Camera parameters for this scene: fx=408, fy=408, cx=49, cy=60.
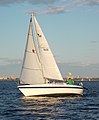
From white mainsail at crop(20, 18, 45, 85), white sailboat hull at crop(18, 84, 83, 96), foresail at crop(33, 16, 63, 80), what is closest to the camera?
white sailboat hull at crop(18, 84, 83, 96)

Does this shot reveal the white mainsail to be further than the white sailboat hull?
Yes

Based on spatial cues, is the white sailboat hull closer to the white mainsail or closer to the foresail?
the white mainsail

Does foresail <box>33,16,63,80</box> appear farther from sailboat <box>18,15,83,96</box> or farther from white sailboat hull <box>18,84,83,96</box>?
white sailboat hull <box>18,84,83,96</box>

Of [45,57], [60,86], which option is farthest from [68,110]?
[45,57]

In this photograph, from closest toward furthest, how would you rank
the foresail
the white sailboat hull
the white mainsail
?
the white sailboat hull
the white mainsail
the foresail

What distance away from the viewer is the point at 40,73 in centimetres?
5788

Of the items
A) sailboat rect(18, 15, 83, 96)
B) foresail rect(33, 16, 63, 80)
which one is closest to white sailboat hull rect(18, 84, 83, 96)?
sailboat rect(18, 15, 83, 96)

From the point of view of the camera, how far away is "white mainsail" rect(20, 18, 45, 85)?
5728 cm

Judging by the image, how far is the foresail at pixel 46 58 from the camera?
5888 cm

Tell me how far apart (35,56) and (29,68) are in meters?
2.05

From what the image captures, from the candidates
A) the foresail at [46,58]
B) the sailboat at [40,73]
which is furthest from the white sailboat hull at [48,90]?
the foresail at [46,58]

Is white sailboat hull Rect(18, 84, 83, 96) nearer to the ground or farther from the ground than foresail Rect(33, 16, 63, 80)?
nearer to the ground

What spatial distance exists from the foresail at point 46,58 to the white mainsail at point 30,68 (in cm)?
117

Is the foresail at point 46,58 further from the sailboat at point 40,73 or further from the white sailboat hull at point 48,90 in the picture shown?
the white sailboat hull at point 48,90
